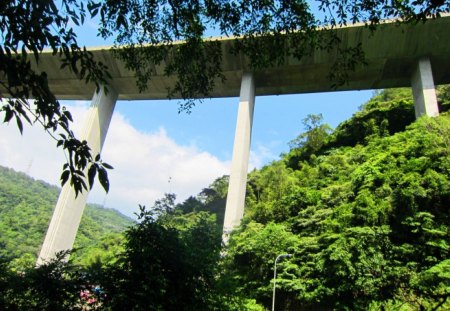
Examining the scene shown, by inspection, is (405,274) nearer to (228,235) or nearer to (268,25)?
(228,235)

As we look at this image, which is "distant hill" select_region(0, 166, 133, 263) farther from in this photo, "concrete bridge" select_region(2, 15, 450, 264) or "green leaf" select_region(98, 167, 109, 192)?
"green leaf" select_region(98, 167, 109, 192)

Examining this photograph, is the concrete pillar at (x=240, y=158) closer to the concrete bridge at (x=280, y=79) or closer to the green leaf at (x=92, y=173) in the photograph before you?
the concrete bridge at (x=280, y=79)

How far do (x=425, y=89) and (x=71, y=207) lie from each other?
16.0 m

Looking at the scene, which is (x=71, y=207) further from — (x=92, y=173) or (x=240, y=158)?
(x=92, y=173)

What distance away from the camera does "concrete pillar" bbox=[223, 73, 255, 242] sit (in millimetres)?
13953

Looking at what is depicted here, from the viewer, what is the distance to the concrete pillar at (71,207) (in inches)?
564

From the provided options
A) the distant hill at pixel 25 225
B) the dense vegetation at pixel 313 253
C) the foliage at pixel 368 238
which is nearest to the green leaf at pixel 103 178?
the dense vegetation at pixel 313 253

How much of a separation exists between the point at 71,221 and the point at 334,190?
11445 mm

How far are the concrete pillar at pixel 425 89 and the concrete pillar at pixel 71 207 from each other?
12.9 m

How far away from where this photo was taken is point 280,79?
1628cm

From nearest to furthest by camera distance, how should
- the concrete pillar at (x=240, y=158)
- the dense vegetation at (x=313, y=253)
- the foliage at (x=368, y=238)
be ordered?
1. the dense vegetation at (x=313, y=253)
2. the foliage at (x=368, y=238)
3. the concrete pillar at (x=240, y=158)

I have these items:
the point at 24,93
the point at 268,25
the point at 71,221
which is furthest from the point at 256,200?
the point at 24,93

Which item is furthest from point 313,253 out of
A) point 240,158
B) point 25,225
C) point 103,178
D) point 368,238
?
point 25,225

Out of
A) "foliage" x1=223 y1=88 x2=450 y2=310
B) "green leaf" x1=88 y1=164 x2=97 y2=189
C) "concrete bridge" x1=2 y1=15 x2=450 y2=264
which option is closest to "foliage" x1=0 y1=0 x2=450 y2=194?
"green leaf" x1=88 y1=164 x2=97 y2=189
